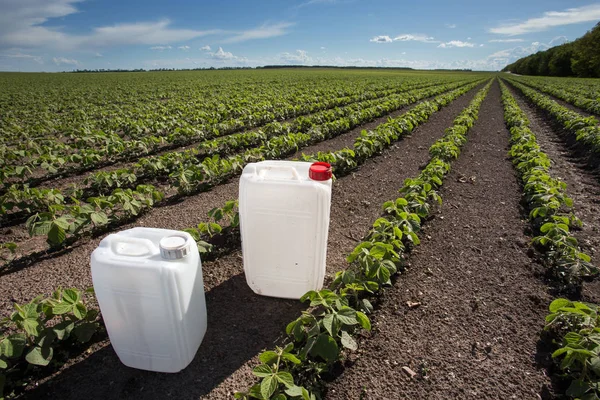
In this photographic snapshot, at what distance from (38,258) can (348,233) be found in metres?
3.48

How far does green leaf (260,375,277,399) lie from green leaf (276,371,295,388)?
0.03 meters

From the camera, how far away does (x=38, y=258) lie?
11.4 feet

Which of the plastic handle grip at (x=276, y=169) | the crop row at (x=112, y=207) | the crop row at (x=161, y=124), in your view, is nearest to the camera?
the plastic handle grip at (x=276, y=169)

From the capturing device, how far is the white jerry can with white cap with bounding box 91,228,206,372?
5.74 ft

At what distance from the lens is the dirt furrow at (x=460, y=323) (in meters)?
2.04

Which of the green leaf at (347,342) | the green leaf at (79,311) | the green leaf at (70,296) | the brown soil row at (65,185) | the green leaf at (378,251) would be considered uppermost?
the green leaf at (378,251)

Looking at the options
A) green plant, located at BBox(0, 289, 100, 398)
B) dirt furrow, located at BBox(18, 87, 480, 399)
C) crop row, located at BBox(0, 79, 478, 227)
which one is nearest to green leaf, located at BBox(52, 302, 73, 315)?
green plant, located at BBox(0, 289, 100, 398)

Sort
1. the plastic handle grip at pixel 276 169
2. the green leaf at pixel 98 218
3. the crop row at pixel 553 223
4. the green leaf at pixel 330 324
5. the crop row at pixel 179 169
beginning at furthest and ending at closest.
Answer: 1. the crop row at pixel 179 169
2. the green leaf at pixel 98 218
3. the crop row at pixel 553 223
4. the plastic handle grip at pixel 276 169
5. the green leaf at pixel 330 324

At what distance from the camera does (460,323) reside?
2533 millimetres

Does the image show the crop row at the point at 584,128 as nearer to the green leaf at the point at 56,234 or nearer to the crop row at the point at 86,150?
the crop row at the point at 86,150

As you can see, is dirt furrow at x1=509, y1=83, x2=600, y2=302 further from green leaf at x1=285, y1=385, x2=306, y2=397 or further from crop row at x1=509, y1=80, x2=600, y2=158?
green leaf at x1=285, y1=385, x2=306, y2=397

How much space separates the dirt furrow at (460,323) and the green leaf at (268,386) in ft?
1.67

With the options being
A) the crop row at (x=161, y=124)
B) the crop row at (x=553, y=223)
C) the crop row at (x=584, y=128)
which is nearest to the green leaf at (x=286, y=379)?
the crop row at (x=553, y=223)

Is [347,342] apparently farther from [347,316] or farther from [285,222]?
[285,222]
